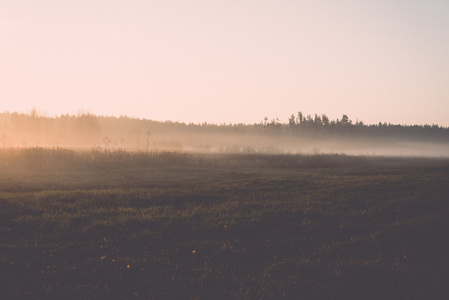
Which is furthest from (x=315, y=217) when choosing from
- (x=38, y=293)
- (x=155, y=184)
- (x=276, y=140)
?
(x=276, y=140)

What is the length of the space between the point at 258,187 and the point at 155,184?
756 centimetres

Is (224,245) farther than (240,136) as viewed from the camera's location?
No

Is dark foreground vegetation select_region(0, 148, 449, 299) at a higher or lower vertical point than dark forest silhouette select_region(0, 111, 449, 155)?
lower

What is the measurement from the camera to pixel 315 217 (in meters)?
12.6

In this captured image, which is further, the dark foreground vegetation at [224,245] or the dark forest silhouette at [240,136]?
the dark forest silhouette at [240,136]

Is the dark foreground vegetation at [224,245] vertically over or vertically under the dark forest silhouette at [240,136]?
under

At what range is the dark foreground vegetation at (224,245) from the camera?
6.46 m

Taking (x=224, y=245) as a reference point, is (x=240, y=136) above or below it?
above

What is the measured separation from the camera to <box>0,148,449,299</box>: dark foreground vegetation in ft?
21.2

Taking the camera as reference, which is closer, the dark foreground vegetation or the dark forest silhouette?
the dark foreground vegetation

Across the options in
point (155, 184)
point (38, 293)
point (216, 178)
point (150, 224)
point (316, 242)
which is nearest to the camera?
point (38, 293)

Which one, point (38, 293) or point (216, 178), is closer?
point (38, 293)

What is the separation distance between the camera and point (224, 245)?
352 inches

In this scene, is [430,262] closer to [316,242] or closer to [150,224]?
[316,242]
